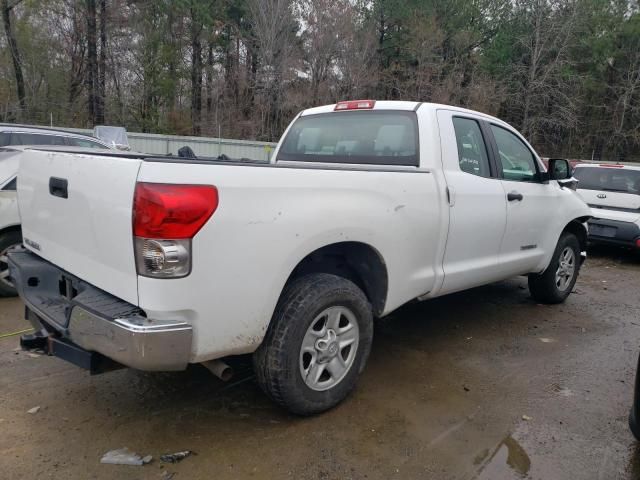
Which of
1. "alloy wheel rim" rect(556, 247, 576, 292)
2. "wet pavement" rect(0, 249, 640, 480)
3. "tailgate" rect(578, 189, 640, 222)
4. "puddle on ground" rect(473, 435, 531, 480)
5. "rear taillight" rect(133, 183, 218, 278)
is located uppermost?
"rear taillight" rect(133, 183, 218, 278)

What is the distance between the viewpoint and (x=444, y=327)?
4695 millimetres

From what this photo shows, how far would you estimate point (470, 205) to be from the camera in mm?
3812

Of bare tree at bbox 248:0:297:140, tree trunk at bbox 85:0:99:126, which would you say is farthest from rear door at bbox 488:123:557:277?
tree trunk at bbox 85:0:99:126

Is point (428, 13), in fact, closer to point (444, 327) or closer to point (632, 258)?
point (632, 258)

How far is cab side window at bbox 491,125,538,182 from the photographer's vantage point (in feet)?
14.5

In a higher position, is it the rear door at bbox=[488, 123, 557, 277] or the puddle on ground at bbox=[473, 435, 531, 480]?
the rear door at bbox=[488, 123, 557, 277]

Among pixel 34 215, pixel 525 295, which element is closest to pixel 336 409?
pixel 34 215

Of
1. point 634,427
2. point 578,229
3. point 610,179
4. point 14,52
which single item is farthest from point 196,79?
point 634,427

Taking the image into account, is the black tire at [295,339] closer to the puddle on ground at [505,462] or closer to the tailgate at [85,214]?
the tailgate at [85,214]

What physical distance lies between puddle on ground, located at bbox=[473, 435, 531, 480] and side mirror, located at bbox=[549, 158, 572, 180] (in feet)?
9.39

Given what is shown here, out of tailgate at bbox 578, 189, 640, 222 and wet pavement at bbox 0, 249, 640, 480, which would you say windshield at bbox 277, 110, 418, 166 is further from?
tailgate at bbox 578, 189, 640, 222

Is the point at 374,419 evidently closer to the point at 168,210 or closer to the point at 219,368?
the point at 219,368

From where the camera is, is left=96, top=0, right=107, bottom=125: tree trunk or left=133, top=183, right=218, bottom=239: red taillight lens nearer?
left=133, top=183, right=218, bottom=239: red taillight lens

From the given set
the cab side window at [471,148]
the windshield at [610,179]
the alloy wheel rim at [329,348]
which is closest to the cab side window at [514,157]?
the cab side window at [471,148]
